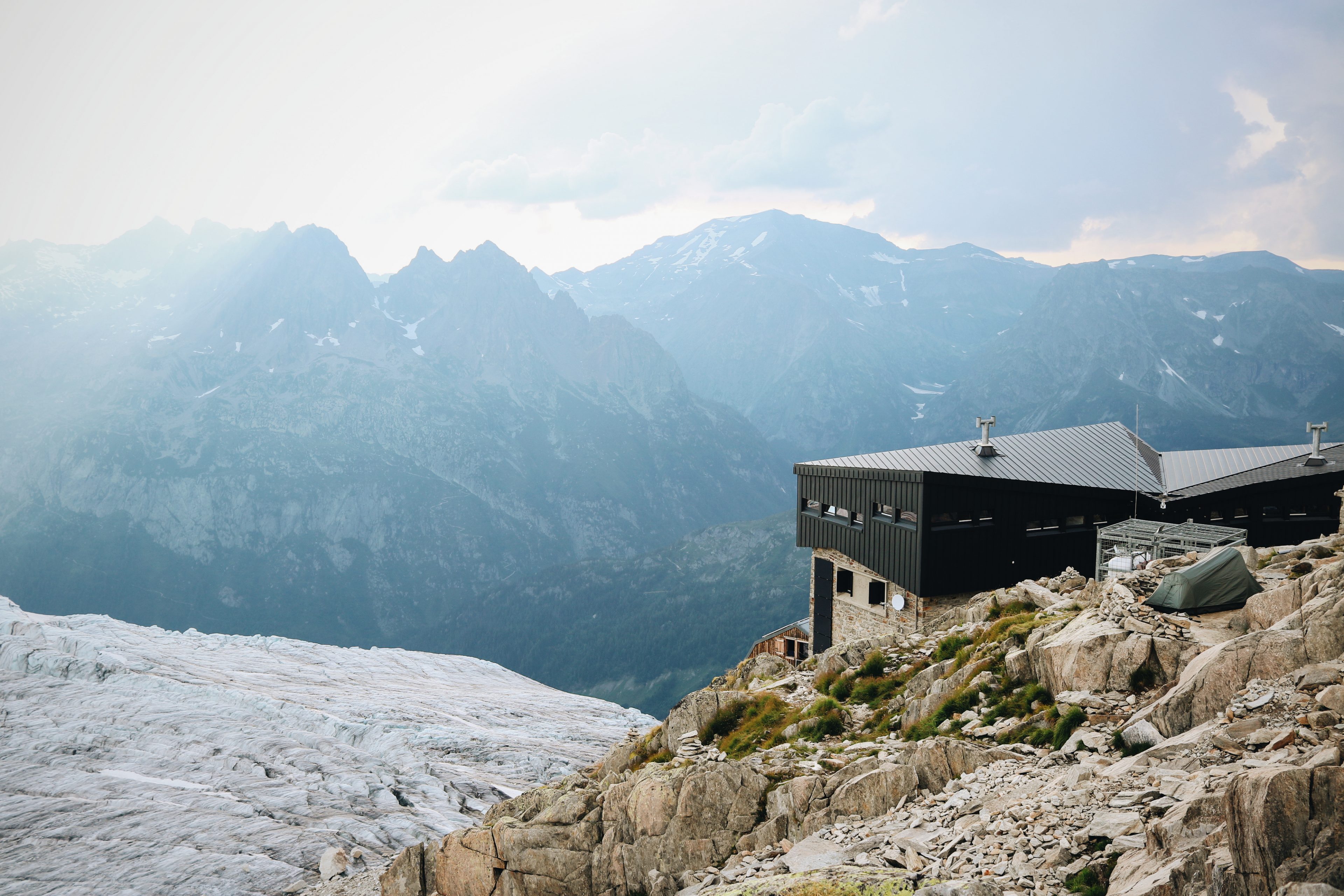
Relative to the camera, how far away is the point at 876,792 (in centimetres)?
1538

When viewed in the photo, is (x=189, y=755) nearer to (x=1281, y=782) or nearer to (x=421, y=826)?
(x=421, y=826)

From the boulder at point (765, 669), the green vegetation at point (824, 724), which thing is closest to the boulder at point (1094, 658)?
the green vegetation at point (824, 724)

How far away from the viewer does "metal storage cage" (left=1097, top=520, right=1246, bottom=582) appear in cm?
2541

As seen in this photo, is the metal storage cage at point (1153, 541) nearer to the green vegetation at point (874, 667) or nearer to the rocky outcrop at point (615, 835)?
the green vegetation at point (874, 667)

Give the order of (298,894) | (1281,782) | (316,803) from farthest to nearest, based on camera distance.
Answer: (316,803) < (298,894) < (1281,782)

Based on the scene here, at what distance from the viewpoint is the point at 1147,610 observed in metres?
17.7

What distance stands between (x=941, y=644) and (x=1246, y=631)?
848 centimetres

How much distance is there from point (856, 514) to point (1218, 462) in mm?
20933

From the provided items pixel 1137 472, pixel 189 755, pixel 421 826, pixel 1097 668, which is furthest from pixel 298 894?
pixel 1137 472

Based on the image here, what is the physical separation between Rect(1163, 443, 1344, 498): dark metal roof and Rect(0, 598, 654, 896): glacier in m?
44.3

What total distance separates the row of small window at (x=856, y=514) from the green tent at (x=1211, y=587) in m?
16.2

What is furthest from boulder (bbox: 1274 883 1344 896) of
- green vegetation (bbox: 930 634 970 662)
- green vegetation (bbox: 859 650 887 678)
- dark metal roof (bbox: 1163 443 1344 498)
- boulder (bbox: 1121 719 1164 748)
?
dark metal roof (bbox: 1163 443 1344 498)

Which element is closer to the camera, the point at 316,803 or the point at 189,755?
the point at 316,803

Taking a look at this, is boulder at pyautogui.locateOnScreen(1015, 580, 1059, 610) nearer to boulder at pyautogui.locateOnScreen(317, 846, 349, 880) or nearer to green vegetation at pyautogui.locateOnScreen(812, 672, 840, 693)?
green vegetation at pyautogui.locateOnScreen(812, 672, 840, 693)
